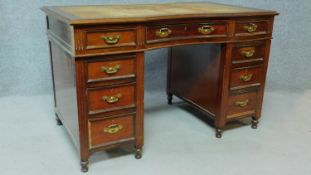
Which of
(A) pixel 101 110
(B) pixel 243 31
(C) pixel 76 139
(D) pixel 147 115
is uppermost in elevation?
(B) pixel 243 31

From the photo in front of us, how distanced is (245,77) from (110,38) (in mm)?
Result: 936

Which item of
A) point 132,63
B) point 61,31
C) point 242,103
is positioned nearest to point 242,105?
point 242,103

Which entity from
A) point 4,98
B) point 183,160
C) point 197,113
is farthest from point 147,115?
point 4,98

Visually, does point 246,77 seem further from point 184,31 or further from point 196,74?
point 184,31

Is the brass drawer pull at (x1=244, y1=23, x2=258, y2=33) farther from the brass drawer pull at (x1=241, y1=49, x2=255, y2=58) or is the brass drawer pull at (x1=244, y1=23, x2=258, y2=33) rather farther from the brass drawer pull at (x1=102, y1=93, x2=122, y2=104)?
the brass drawer pull at (x1=102, y1=93, x2=122, y2=104)

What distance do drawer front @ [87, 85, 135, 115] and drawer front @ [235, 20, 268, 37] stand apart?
728mm

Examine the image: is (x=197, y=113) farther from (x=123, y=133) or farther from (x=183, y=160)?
(x=123, y=133)

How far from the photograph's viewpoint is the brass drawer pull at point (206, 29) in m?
1.91

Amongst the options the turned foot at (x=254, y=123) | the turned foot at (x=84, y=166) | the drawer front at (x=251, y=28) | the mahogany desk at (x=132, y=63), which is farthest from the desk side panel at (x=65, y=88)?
the turned foot at (x=254, y=123)

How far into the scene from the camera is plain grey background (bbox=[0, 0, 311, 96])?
259 cm

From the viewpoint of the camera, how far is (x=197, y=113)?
256cm

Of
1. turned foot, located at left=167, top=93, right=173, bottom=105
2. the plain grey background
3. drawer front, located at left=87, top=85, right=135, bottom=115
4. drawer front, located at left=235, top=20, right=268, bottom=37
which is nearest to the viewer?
drawer front, located at left=87, top=85, right=135, bottom=115

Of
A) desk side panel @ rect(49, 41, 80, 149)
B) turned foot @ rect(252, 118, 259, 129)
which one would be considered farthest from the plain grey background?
turned foot @ rect(252, 118, 259, 129)

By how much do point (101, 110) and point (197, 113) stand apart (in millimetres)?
1014
